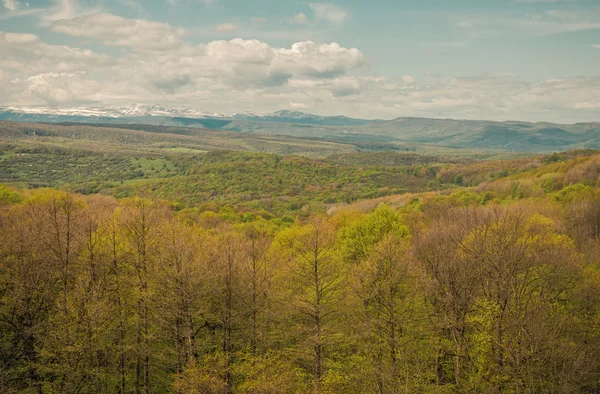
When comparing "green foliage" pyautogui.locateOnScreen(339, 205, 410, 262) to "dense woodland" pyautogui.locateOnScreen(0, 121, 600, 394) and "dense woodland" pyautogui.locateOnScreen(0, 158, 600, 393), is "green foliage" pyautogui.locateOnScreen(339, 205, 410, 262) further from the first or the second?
"dense woodland" pyautogui.locateOnScreen(0, 158, 600, 393)

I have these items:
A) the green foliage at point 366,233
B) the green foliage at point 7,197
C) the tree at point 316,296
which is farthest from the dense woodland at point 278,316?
the green foliage at point 7,197

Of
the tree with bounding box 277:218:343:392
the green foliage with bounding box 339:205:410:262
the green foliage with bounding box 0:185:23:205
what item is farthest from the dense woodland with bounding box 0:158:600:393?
the green foliage with bounding box 0:185:23:205

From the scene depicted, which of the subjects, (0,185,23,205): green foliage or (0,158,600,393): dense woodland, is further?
(0,185,23,205): green foliage

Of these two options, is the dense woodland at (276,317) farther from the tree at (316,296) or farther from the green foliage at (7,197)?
the green foliage at (7,197)

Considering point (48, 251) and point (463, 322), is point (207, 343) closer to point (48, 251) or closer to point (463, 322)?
point (48, 251)

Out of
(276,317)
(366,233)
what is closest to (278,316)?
(276,317)

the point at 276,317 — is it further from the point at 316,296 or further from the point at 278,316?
the point at 316,296

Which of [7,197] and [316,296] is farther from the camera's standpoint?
[7,197]

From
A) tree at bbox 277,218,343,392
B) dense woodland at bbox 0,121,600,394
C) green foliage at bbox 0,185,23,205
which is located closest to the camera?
dense woodland at bbox 0,121,600,394

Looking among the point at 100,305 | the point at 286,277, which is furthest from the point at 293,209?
the point at 100,305

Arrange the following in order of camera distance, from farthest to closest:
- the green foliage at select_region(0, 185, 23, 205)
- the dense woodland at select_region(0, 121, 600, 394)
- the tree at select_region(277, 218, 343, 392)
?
the green foliage at select_region(0, 185, 23, 205) → the tree at select_region(277, 218, 343, 392) → the dense woodland at select_region(0, 121, 600, 394)

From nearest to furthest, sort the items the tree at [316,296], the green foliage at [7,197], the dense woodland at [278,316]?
the dense woodland at [278,316]
the tree at [316,296]
the green foliage at [7,197]
